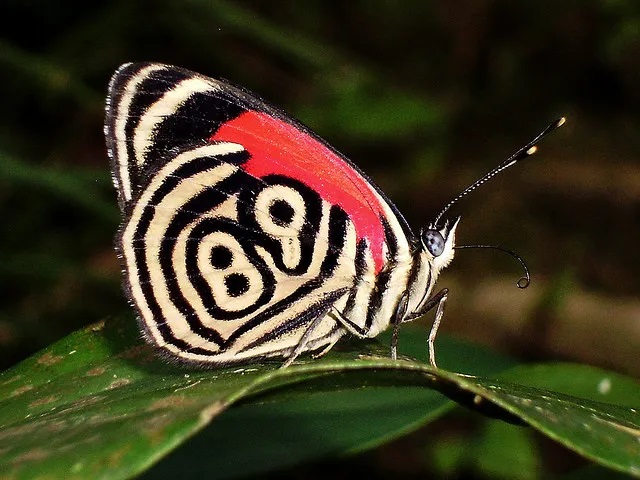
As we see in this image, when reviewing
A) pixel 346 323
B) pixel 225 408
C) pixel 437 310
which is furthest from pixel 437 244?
pixel 225 408

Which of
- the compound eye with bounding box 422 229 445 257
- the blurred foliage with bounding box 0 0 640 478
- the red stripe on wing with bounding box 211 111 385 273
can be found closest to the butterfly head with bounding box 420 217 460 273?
the compound eye with bounding box 422 229 445 257

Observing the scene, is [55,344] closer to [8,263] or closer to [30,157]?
[8,263]

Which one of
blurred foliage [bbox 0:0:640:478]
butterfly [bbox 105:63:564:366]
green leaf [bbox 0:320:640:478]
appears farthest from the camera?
blurred foliage [bbox 0:0:640:478]

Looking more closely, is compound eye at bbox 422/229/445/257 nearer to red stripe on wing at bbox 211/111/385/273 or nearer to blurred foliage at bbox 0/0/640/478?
red stripe on wing at bbox 211/111/385/273

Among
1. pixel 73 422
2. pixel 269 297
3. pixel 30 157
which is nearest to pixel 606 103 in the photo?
pixel 30 157

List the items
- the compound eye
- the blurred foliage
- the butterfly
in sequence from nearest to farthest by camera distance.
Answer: the butterfly < the compound eye < the blurred foliage

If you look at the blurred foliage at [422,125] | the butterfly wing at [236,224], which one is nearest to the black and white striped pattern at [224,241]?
the butterfly wing at [236,224]

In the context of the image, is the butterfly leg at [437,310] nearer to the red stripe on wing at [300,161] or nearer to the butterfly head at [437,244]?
the butterfly head at [437,244]

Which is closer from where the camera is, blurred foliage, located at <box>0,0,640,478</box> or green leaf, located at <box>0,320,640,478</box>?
green leaf, located at <box>0,320,640,478</box>
